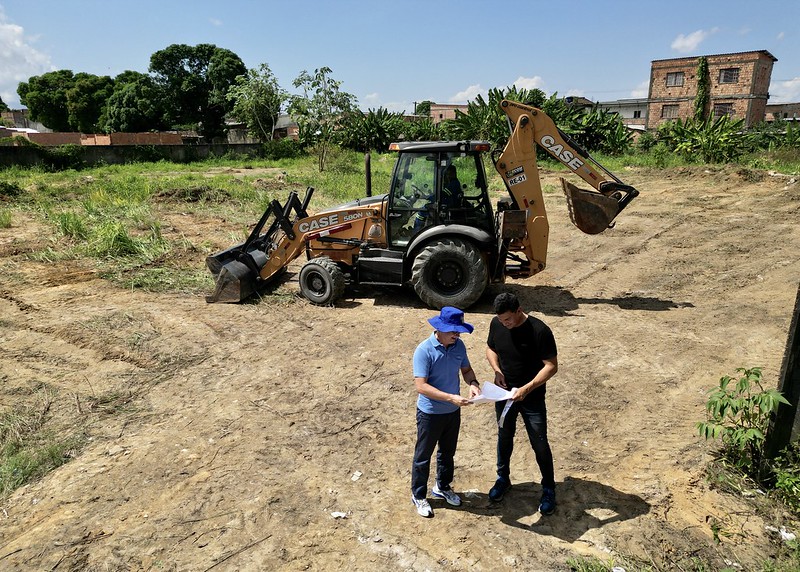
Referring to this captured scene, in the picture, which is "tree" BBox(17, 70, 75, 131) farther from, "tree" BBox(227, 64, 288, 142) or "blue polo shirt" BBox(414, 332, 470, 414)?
"blue polo shirt" BBox(414, 332, 470, 414)

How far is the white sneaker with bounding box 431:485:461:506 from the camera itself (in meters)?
3.88

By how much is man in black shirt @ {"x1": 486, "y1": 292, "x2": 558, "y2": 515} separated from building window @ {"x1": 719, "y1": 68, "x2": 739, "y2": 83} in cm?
4274

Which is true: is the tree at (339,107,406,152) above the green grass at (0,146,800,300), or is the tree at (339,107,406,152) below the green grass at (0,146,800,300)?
above

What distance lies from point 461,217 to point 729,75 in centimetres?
3953

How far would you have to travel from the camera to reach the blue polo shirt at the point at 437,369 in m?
3.56

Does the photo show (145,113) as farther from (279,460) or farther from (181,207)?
(279,460)

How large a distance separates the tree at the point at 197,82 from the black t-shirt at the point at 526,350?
4146cm

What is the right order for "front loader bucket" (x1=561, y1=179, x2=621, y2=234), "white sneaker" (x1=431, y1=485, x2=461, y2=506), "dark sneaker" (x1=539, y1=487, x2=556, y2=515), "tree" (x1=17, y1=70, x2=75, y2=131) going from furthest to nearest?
"tree" (x1=17, y1=70, x2=75, y2=131), "front loader bucket" (x1=561, y1=179, x2=621, y2=234), "white sneaker" (x1=431, y1=485, x2=461, y2=506), "dark sneaker" (x1=539, y1=487, x2=556, y2=515)

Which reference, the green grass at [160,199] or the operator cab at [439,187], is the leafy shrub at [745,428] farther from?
the green grass at [160,199]

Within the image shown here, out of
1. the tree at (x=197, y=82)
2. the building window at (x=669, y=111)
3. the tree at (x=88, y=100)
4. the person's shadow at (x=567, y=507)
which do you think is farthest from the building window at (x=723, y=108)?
the tree at (x=88, y=100)

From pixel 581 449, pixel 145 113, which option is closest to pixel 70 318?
pixel 581 449

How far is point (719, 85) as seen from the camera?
124 feet

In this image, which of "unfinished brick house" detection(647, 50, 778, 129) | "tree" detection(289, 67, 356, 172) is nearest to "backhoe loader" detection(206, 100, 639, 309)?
"tree" detection(289, 67, 356, 172)

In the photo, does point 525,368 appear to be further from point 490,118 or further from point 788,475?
point 490,118
